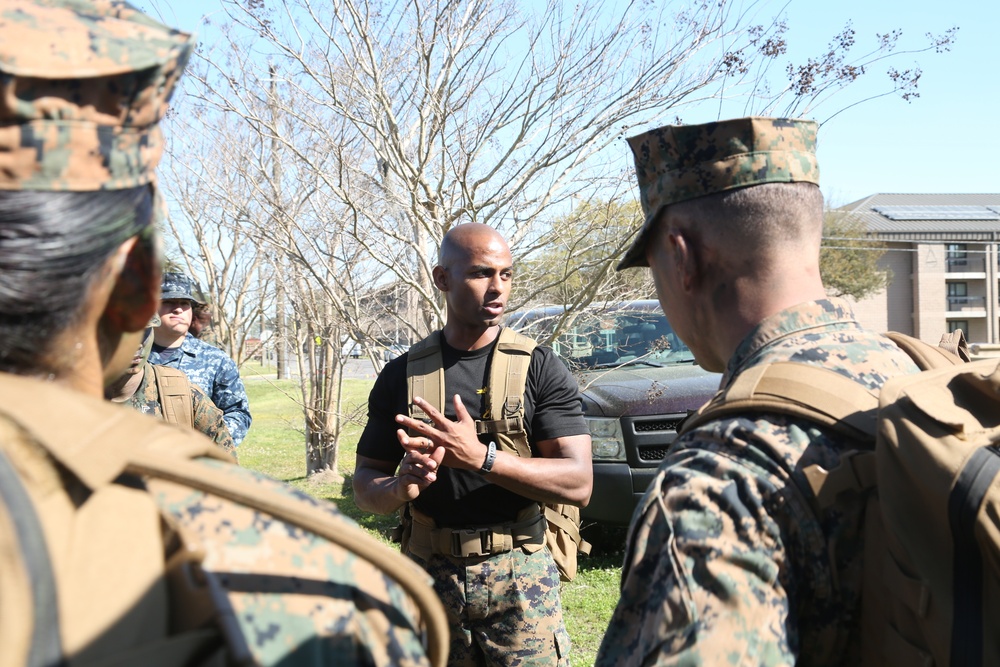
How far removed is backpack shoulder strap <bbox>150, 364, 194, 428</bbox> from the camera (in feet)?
12.2

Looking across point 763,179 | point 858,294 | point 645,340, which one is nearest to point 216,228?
point 645,340

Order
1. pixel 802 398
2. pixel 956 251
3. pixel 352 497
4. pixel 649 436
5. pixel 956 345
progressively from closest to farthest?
pixel 802 398 → pixel 956 345 → pixel 649 436 → pixel 352 497 → pixel 956 251

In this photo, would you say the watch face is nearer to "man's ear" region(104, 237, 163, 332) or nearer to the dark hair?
"man's ear" region(104, 237, 163, 332)

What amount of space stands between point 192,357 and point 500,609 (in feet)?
8.73

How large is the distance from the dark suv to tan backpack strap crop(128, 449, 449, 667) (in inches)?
171

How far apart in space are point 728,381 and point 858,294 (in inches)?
1311

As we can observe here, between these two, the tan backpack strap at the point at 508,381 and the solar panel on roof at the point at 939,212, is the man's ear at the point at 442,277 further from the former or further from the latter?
the solar panel on roof at the point at 939,212

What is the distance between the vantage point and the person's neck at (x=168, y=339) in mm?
4688

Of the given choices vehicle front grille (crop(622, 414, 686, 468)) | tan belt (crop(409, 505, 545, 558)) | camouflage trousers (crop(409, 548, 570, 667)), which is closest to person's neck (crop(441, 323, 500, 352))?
tan belt (crop(409, 505, 545, 558))

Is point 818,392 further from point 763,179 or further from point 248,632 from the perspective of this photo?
point 248,632

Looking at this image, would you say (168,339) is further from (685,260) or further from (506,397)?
(685,260)

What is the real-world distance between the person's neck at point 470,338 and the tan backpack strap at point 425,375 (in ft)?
0.23

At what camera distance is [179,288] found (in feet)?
15.2

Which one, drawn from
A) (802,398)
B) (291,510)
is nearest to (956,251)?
(802,398)
